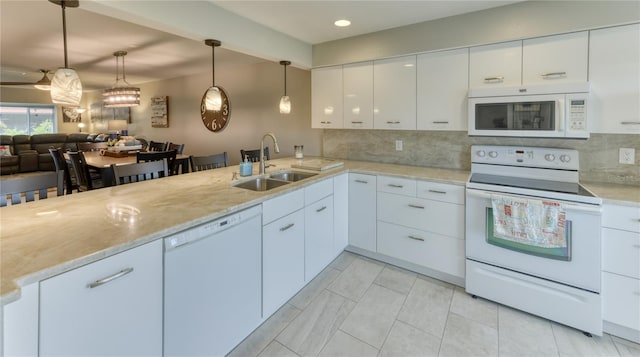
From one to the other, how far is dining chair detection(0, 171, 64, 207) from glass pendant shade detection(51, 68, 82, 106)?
0.47 m

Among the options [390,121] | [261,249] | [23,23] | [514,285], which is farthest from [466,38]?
[23,23]

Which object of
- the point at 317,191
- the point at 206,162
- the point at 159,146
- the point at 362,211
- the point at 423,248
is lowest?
the point at 423,248

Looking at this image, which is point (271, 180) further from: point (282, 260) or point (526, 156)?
point (526, 156)

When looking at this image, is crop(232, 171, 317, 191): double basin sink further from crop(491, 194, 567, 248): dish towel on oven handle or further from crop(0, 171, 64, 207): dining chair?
crop(491, 194, 567, 248): dish towel on oven handle

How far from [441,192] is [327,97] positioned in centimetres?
173

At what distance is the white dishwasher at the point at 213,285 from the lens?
4.59 feet

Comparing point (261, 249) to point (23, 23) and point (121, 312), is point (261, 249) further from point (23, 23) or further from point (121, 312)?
point (23, 23)

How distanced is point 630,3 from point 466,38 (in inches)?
39.9

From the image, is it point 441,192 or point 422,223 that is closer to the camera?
point 441,192

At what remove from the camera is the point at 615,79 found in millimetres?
2111

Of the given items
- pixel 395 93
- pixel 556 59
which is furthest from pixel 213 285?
pixel 556 59

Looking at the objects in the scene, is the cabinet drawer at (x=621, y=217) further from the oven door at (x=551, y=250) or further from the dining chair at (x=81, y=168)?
the dining chair at (x=81, y=168)

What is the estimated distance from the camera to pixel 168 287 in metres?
1.37

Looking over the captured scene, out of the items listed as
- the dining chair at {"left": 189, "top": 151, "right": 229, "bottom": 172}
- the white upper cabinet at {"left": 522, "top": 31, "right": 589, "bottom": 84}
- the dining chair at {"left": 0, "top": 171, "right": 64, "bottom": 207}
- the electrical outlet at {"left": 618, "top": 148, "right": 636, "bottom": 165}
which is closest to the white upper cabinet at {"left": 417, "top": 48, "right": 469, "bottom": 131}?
the white upper cabinet at {"left": 522, "top": 31, "right": 589, "bottom": 84}
